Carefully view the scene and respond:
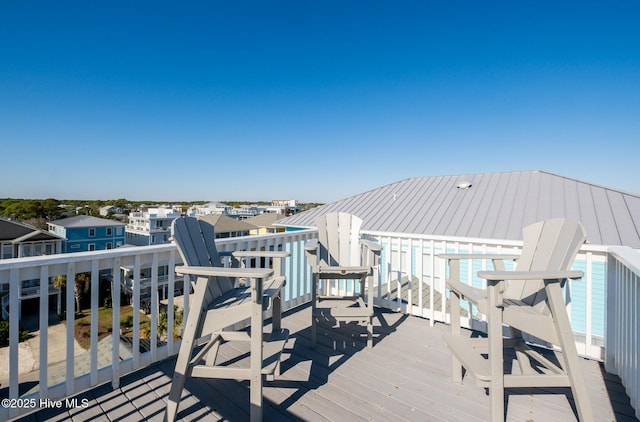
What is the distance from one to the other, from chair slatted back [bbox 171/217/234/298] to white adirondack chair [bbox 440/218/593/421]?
165 cm

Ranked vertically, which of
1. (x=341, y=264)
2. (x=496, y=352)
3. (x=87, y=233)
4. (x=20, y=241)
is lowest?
(x=87, y=233)

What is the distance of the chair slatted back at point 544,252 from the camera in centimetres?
157

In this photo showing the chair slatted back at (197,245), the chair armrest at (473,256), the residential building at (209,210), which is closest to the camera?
the chair slatted back at (197,245)

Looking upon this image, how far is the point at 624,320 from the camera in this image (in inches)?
72.0

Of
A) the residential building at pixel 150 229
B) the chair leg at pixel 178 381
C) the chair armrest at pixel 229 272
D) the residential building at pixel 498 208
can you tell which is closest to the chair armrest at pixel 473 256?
the chair armrest at pixel 229 272

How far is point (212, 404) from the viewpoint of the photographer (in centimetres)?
170

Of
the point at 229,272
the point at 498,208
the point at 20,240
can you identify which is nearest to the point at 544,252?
the point at 229,272

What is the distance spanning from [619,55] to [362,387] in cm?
997

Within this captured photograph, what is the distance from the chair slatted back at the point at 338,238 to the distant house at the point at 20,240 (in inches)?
730

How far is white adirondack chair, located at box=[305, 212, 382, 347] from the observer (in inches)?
95.8

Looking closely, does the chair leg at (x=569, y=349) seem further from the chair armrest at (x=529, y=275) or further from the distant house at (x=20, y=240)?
the distant house at (x=20, y=240)

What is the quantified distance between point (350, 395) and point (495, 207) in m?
8.96

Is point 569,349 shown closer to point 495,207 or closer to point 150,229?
point 495,207

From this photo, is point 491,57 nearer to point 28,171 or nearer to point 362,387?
point 362,387
